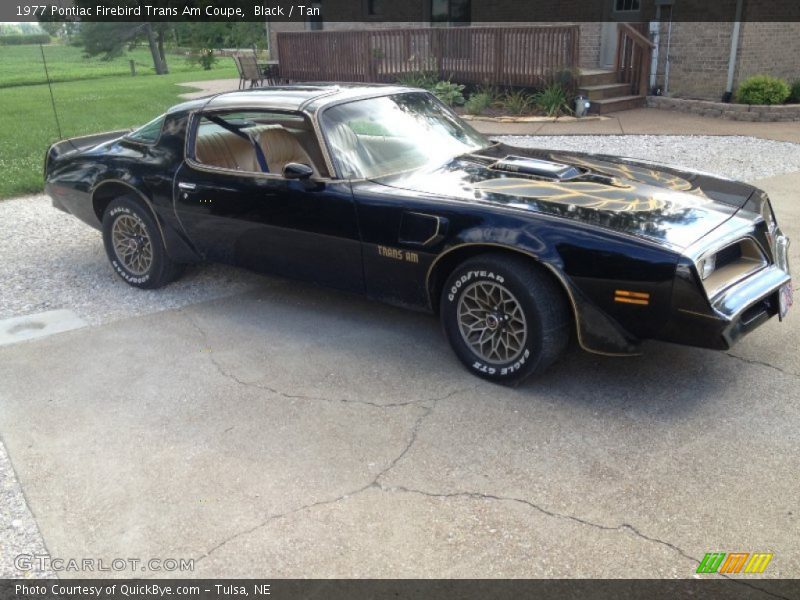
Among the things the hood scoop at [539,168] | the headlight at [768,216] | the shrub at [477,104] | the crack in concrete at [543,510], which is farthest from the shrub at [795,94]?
the crack in concrete at [543,510]

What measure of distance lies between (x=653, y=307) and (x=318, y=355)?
2042mm

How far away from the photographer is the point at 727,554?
111 inches

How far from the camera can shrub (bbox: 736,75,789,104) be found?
12.5 m

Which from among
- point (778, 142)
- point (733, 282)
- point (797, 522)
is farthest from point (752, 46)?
point (797, 522)

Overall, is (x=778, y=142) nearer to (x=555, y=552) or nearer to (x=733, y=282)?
(x=733, y=282)

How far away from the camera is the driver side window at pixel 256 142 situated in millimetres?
4828

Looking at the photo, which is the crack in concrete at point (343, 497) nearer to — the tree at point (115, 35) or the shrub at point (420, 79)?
the shrub at point (420, 79)

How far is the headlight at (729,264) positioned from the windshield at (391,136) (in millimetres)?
1809

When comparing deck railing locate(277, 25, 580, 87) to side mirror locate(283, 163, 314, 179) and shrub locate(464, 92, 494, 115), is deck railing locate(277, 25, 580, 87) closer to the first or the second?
shrub locate(464, 92, 494, 115)

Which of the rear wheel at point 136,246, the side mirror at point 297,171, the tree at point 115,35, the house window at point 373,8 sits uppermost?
the house window at point 373,8

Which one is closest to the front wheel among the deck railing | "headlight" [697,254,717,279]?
"headlight" [697,254,717,279]

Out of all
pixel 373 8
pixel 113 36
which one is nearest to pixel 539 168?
pixel 373 8

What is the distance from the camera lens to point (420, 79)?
15359 mm

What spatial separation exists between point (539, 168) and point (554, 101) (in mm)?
9520
